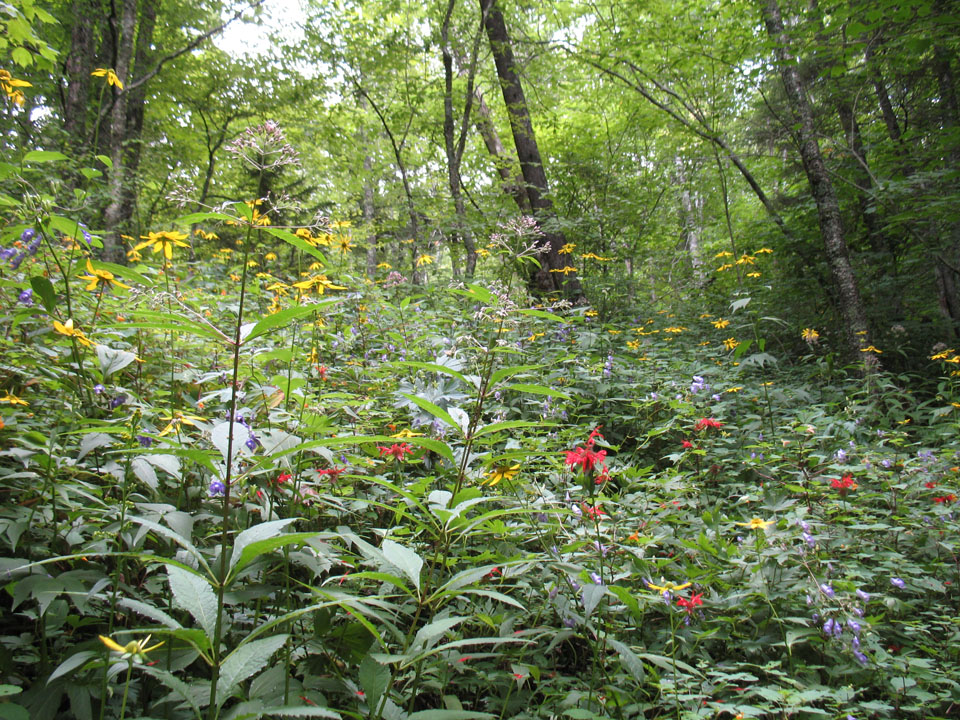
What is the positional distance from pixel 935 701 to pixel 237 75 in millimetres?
11206

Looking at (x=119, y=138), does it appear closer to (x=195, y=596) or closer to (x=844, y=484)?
(x=195, y=596)

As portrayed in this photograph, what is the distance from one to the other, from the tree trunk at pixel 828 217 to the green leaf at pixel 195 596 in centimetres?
565

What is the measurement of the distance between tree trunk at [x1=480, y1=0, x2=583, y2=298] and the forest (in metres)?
0.06

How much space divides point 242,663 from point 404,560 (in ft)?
0.94

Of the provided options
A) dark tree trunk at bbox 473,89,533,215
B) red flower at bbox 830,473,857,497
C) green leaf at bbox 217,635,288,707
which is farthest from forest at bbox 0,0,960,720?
dark tree trunk at bbox 473,89,533,215

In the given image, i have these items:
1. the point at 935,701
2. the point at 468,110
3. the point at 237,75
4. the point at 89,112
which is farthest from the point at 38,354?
the point at 237,75

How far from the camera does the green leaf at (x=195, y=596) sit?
0.80 m

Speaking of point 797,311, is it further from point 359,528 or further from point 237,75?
point 237,75

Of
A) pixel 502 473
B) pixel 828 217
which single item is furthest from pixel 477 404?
pixel 828 217

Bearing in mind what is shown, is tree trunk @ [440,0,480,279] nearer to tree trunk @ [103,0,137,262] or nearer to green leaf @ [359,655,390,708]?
tree trunk @ [103,0,137,262]

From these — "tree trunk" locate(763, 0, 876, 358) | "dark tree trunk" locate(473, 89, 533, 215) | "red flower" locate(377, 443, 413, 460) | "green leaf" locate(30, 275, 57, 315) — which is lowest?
"red flower" locate(377, 443, 413, 460)

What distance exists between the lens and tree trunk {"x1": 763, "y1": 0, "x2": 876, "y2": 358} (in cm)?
483

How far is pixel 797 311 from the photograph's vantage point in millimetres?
6500

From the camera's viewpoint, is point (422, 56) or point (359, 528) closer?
point (359, 528)
